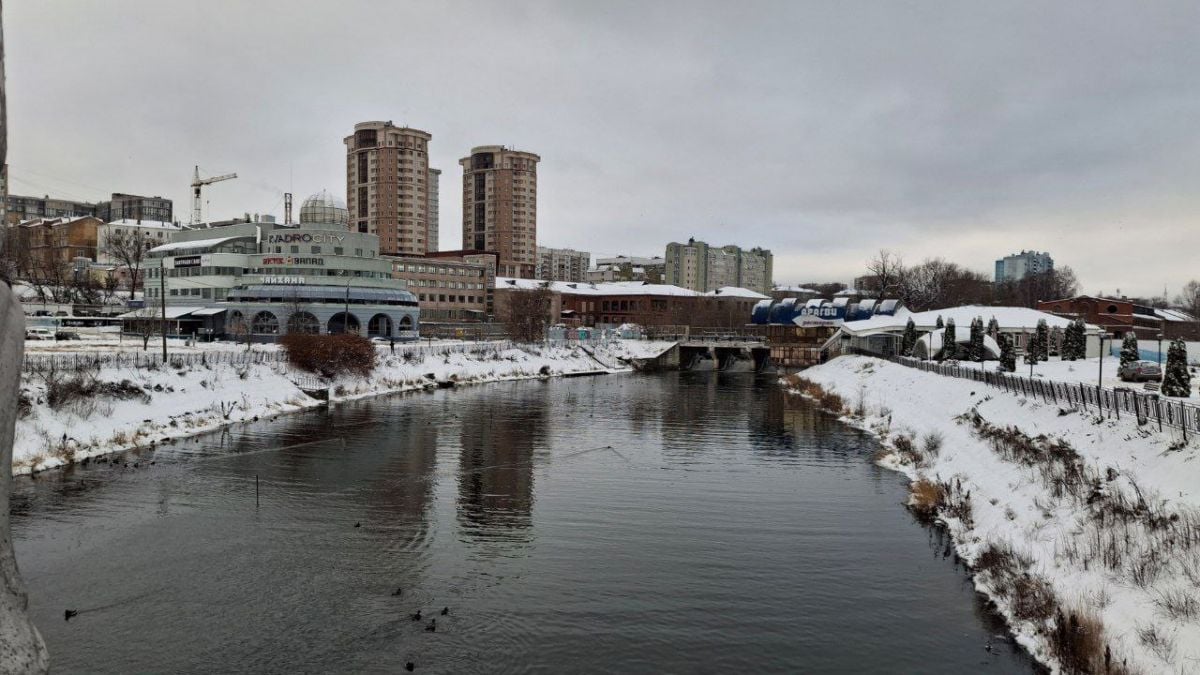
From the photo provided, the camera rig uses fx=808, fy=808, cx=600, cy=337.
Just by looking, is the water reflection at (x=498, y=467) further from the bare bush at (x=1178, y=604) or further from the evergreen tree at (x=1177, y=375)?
the evergreen tree at (x=1177, y=375)

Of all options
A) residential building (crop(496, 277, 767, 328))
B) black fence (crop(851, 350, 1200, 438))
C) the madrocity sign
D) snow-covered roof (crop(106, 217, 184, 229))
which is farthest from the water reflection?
snow-covered roof (crop(106, 217, 184, 229))

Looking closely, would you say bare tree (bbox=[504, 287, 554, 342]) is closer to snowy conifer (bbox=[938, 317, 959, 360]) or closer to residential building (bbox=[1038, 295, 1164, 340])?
snowy conifer (bbox=[938, 317, 959, 360])

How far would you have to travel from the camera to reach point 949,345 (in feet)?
195

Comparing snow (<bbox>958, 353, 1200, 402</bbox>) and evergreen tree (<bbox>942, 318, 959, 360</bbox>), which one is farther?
evergreen tree (<bbox>942, 318, 959, 360</bbox>)

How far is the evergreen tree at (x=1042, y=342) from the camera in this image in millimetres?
58481

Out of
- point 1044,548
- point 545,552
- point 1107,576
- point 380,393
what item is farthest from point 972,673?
point 380,393

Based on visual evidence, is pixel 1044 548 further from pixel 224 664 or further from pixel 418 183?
pixel 418 183

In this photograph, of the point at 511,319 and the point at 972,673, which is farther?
the point at 511,319

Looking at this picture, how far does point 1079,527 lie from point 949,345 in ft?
146

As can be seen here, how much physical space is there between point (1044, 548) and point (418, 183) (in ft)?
613

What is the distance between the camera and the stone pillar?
15.0 feet

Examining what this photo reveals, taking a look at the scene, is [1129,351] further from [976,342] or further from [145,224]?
[145,224]

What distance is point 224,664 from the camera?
13.6 metres

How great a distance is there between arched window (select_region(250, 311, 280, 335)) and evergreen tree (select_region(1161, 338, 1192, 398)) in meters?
79.6
